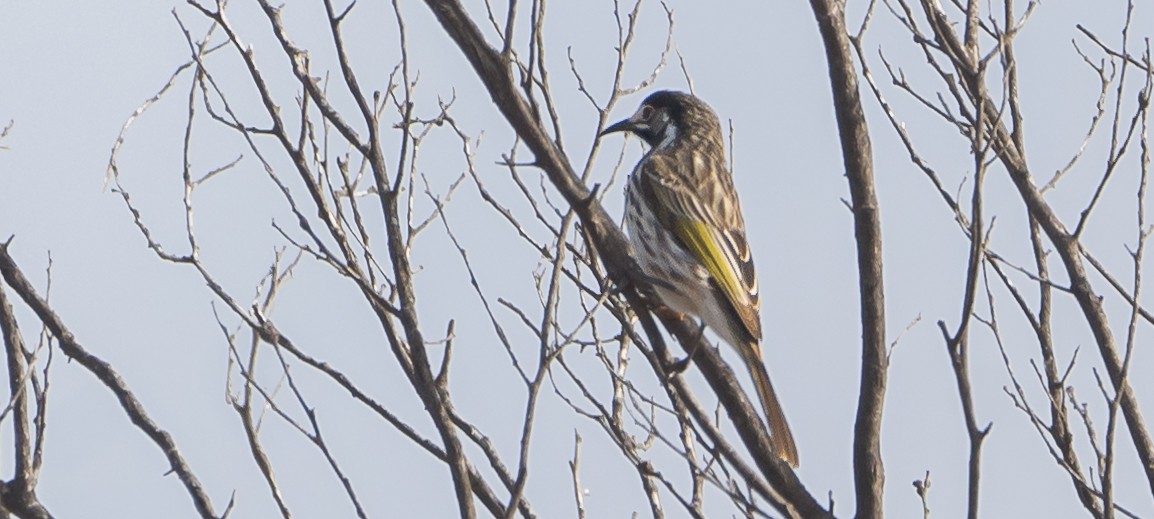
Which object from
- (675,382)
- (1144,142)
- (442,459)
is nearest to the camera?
(442,459)

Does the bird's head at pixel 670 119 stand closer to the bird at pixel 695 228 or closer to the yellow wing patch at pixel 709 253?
the bird at pixel 695 228

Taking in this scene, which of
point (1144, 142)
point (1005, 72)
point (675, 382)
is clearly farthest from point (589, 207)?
point (1144, 142)

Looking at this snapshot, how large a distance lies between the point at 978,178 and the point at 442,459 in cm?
186

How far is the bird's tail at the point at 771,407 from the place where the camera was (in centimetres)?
573

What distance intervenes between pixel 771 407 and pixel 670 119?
3285 mm

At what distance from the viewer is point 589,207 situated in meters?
4.72

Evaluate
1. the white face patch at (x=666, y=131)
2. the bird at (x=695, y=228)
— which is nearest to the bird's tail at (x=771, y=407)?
the bird at (x=695, y=228)

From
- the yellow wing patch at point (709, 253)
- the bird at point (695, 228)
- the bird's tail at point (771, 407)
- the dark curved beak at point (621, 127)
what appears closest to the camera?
the bird's tail at point (771, 407)

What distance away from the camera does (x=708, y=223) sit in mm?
7590

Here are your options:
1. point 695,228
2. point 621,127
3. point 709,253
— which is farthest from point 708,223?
point 621,127

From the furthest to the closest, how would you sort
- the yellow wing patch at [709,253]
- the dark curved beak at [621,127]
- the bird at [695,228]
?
the dark curved beak at [621,127] < the yellow wing patch at [709,253] < the bird at [695,228]

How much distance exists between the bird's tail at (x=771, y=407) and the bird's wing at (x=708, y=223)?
0.12 metres

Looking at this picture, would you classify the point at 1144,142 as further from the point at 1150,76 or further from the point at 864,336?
the point at 864,336

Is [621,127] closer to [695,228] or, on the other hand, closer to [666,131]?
[666,131]
